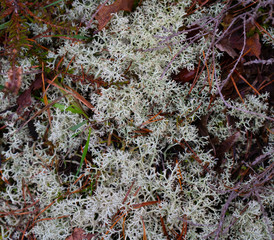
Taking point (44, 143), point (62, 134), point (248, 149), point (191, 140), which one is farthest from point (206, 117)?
point (44, 143)

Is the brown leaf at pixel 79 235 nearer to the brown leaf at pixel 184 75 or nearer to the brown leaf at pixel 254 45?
the brown leaf at pixel 184 75

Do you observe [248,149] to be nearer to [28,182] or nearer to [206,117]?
[206,117]

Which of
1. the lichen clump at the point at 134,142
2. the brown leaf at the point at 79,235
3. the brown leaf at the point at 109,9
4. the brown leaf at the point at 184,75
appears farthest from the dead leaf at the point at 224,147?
the brown leaf at the point at 109,9

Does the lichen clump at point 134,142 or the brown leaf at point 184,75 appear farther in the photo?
the brown leaf at point 184,75

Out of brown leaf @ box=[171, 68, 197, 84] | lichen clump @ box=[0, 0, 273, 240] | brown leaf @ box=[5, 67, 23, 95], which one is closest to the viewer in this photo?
brown leaf @ box=[5, 67, 23, 95]

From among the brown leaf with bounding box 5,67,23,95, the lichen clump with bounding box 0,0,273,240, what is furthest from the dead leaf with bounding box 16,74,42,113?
the brown leaf with bounding box 5,67,23,95

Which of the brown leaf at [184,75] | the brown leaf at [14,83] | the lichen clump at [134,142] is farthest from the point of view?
the brown leaf at [184,75]

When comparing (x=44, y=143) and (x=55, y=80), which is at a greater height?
(x=55, y=80)

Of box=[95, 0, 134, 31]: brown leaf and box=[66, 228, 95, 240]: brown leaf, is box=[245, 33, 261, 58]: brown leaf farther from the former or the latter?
box=[66, 228, 95, 240]: brown leaf
